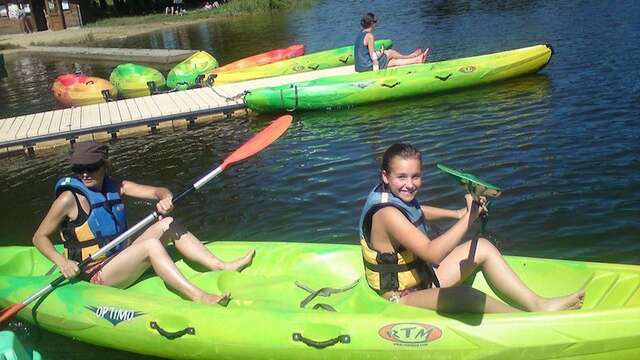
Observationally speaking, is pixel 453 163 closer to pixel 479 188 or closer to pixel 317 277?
pixel 317 277

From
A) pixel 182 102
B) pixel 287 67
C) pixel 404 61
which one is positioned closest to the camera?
pixel 182 102

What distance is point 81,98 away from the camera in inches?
560

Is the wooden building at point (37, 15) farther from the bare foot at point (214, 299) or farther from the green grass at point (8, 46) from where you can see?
the bare foot at point (214, 299)

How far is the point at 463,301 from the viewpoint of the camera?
3895 mm

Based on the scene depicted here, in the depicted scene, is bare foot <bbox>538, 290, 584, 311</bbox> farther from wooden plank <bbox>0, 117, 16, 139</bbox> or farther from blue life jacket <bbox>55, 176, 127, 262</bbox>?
wooden plank <bbox>0, 117, 16, 139</bbox>

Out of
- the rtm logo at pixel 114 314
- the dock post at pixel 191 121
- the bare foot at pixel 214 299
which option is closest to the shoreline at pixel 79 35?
the dock post at pixel 191 121


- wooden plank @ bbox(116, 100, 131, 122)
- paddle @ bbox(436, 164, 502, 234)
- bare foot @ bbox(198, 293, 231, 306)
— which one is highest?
paddle @ bbox(436, 164, 502, 234)

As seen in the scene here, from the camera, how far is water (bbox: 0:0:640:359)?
20.9 ft

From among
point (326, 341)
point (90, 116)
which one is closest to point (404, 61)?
point (90, 116)

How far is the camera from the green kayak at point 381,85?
1121 centimetres

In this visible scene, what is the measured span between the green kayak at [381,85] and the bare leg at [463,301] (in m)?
7.60

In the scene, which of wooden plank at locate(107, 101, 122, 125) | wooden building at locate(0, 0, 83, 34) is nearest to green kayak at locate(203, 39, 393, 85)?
wooden plank at locate(107, 101, 122, 125)

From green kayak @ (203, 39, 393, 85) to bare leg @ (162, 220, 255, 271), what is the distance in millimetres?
9300

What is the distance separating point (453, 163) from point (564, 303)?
4330 mm
